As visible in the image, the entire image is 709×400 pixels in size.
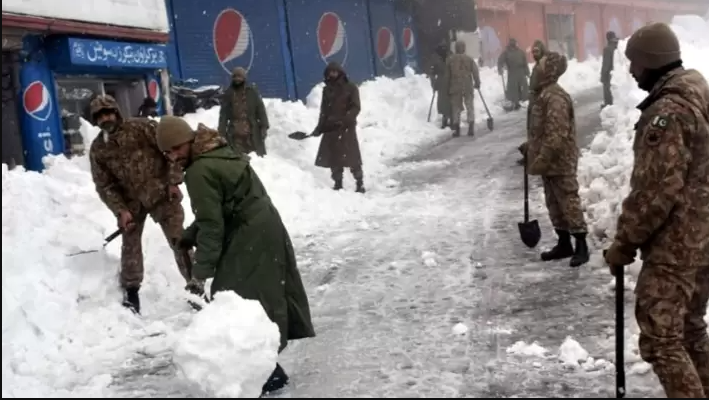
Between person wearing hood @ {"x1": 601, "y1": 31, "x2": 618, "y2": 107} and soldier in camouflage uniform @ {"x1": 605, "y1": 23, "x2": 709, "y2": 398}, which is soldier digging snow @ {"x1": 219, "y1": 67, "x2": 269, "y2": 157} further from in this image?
person wearing hood @ {"x1": 601, "y1": 31, "x2": 618, "y2": 107}

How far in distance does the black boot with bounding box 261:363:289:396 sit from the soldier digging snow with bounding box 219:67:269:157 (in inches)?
263

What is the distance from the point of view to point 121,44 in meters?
11.2

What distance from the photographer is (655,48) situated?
3.57 m

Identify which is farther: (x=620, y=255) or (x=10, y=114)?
(x=10, y=114)

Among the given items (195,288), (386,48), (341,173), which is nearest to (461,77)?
(341,173)

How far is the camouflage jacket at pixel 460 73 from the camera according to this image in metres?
16.3

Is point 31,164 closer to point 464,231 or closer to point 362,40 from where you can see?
point 464,231

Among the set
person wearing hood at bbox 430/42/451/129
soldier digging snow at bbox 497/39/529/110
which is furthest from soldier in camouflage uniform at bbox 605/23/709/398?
soldier digging snow at bbox 497/39/529/110

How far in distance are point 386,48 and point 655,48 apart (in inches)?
783

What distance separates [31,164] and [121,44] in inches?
104

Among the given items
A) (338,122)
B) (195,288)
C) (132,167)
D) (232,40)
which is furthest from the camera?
(232,40)

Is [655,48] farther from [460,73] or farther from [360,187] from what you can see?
[460,73]

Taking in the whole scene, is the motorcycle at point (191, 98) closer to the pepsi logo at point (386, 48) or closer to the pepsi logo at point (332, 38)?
the pepsi logo at point (332, 38)

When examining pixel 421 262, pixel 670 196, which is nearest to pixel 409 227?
pixel 421 262
